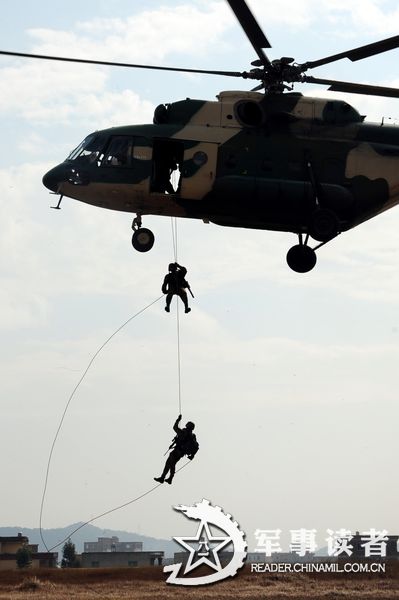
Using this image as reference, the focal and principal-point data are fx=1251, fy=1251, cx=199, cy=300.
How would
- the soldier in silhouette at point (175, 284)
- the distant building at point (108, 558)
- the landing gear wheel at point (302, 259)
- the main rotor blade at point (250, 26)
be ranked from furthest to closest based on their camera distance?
the distant building at point (108, 558) → the landing gear wheel at point (302, 259) → the soldier in silhouette at point (175, 284) → the main rotor blade at point (250, 26)

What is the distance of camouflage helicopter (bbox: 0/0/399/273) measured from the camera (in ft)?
98.2

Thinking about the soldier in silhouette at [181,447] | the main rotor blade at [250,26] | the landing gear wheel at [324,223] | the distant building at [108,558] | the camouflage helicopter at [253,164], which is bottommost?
the soldier in silhouette at [181,447]

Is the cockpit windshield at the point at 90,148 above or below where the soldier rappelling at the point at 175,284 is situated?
above

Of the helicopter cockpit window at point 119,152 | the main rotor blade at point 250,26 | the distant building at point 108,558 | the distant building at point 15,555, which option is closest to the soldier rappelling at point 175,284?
the helicopter cockpit window at point 119,152

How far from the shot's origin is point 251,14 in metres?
27.5

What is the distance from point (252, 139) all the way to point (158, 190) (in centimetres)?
264

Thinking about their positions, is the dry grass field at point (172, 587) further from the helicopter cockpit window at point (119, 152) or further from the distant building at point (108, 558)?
the distant building at point (108, 558)

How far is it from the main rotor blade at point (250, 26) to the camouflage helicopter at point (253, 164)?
1.51 ft

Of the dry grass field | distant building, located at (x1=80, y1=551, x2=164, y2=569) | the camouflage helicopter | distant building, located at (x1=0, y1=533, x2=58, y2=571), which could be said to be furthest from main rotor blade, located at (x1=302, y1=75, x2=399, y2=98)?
distant building, located at (x1=80, y1=551, x2=164, y2=569)

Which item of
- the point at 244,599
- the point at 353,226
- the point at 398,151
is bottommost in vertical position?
the point at 244,599

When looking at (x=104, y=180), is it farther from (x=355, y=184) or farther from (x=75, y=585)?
(x=75, y=585)

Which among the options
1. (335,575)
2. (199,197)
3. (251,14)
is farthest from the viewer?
(335,575)

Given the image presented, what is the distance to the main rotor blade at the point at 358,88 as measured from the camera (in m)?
29.9

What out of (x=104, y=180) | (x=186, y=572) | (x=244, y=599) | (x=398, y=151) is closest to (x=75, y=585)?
(x=186, y=572)
